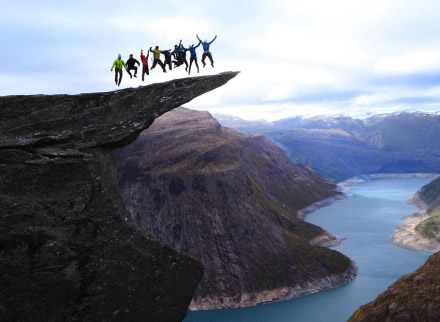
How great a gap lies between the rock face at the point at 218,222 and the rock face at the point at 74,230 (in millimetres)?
85054

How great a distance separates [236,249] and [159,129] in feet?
210

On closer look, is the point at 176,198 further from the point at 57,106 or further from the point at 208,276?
the point at 57,106

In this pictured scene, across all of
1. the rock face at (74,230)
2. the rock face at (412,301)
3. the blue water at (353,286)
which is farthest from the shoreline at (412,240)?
the rock face at (74,230)

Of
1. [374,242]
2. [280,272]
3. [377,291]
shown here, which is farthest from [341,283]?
[374,242]

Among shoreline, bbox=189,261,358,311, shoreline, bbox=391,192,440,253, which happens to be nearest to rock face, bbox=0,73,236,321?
shoreline, bbox=189,261,358,311

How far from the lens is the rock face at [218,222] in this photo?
100m

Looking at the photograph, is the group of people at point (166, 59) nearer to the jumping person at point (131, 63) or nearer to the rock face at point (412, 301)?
the jumping person at point (131, 63)

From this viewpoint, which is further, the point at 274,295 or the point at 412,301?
the point at 274,295

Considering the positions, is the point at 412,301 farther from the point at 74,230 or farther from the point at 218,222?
the point at 218,222

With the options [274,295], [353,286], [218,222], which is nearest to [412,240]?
[353,286]

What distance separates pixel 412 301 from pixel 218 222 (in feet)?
277

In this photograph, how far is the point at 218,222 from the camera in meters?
112

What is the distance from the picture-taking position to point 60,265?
15891 millimetres

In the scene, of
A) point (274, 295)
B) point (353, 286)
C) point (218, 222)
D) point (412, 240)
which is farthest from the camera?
point (412, 240)
